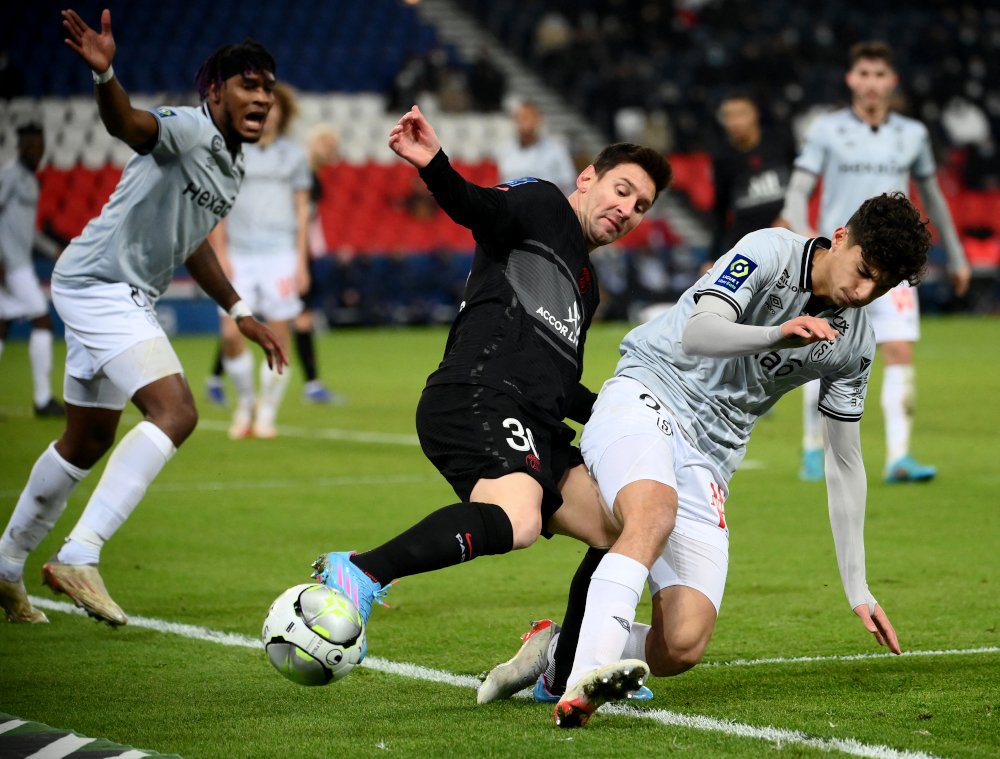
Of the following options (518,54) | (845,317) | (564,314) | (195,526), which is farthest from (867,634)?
(518,54)

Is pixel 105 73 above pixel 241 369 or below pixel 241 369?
above

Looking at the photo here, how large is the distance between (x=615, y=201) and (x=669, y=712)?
1495mm

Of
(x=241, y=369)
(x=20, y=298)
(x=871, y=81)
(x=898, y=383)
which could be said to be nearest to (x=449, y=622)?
(x=898, y=383)

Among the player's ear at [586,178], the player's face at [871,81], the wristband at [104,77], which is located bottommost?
the player's ear at [586,178]

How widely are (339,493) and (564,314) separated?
470 centimetres

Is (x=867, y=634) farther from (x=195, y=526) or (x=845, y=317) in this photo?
(x=195, y=526)

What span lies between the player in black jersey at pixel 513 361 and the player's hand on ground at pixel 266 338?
60.7 inches

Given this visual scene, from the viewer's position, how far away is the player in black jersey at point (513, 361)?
4.10m

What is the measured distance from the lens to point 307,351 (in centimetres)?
1435

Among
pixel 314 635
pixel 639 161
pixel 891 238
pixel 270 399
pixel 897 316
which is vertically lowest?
pixel 270 399

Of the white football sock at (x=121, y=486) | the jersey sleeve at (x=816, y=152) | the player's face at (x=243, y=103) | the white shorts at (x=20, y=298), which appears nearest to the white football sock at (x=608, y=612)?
the white football sock at (x=121, y=486)

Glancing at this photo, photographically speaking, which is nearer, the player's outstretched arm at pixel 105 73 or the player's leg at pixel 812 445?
the player's outstretched arm at pixel 105 73

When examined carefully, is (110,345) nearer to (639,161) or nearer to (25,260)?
(639,161)

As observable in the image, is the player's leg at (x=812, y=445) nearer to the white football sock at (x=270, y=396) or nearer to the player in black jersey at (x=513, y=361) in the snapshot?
the white football sock at (x=270, y=396)
